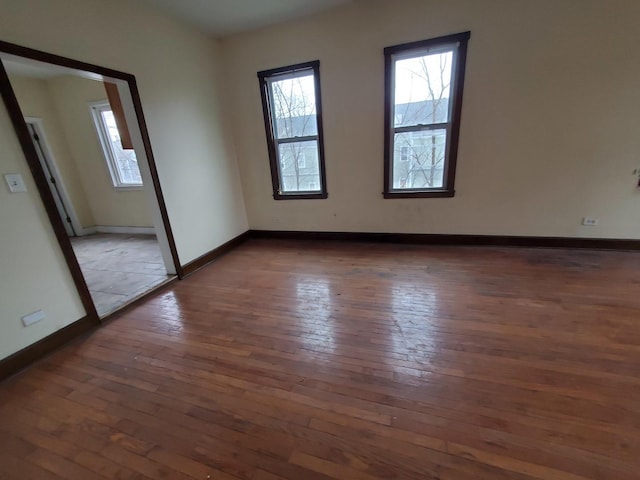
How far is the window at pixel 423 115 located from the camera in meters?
3.03

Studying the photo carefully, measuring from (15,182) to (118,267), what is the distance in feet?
6.49

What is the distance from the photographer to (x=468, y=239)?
138 inches

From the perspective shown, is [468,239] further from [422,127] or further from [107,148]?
[107,148]

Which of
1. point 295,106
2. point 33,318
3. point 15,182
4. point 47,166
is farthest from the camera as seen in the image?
point 47,166

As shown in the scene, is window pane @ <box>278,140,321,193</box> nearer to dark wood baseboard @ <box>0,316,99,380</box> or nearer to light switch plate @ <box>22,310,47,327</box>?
dark wood baseboard @ <box>0,316,99,380</box>

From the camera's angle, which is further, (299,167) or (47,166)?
(47,166)

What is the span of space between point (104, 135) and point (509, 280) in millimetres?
6533

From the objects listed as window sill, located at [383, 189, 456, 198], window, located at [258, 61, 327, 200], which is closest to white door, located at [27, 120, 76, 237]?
window, located at [258, 61, 327, 200]

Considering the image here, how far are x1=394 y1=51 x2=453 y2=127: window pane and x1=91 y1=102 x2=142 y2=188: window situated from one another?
446cm

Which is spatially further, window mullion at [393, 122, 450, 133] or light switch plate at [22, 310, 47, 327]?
window mullion at [393, 122, 450, 133]

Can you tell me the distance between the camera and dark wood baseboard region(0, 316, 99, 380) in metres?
1.86

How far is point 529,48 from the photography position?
2.74m

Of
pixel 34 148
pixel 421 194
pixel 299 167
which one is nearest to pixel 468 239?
pixel 421 194

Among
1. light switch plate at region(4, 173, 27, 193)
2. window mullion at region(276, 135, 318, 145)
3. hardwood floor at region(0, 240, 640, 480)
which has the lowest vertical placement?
hardwood floor at region(0, 240, 640, 480)
